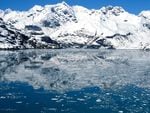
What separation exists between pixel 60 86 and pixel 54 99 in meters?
14.7

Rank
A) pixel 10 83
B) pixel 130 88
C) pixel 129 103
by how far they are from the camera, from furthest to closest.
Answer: pixel 10 83 → pixel 130 88 → pixel 129 103

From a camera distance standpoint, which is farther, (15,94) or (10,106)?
(15,94)

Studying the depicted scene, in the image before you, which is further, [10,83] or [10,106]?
[10,83]

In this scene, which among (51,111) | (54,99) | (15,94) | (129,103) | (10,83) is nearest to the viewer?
(51,111)

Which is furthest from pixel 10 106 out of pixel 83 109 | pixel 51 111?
pixel 83 109

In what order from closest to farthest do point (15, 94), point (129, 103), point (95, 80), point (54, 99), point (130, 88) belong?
1. point (129, 103)
2. point (54, 99)
3. point (15, 94)
4. point (130, 88)
5. point (95, 80)

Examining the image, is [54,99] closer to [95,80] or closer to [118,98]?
[118,98]

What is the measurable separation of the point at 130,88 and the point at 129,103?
644 inches

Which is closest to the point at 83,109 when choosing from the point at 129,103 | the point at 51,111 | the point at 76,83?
the point at 51,111

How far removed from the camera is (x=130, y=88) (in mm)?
70312

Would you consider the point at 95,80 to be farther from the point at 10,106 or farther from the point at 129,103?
the point at 10,106

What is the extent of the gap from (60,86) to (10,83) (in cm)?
1177

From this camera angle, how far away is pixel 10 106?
169ft

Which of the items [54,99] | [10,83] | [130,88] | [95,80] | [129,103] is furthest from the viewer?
[95,80]
